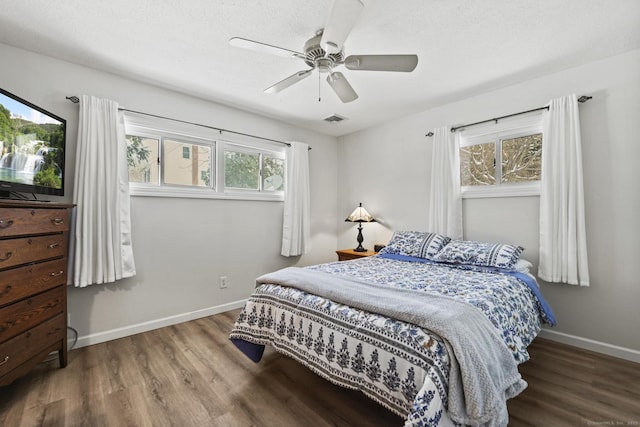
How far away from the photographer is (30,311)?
1.78m

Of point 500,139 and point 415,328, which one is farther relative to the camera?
point 500,139

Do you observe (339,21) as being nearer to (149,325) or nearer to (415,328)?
(415,328)

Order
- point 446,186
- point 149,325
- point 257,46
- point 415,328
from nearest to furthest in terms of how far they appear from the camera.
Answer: point 415,328 < point 257,46 < point 149,325 < point 446,186

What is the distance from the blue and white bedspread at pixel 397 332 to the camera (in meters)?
1.21

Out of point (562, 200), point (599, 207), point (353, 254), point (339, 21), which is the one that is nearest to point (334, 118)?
point (353, 254)

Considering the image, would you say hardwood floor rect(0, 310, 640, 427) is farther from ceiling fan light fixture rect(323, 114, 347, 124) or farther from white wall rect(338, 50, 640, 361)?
ceiling fan light fixture rect(323, 114, 347, 124)

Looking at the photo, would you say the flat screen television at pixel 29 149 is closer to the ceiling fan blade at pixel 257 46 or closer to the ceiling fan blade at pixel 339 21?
the ceiling fan blade at pixel 257 46

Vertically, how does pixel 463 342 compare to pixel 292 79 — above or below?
below

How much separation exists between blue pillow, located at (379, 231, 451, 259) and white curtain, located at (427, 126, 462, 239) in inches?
7.4

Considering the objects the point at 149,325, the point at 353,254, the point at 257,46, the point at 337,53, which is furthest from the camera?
the point at 353,254

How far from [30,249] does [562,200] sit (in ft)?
12.9

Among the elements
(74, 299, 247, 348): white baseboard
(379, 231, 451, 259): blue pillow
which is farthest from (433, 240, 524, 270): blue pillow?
(74, 299, 247, 348): white baseboard

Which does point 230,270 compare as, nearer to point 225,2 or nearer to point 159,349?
point 159,349

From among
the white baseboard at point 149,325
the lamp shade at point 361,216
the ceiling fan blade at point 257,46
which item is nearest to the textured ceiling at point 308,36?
the ceiling fan blade at point 257,46
